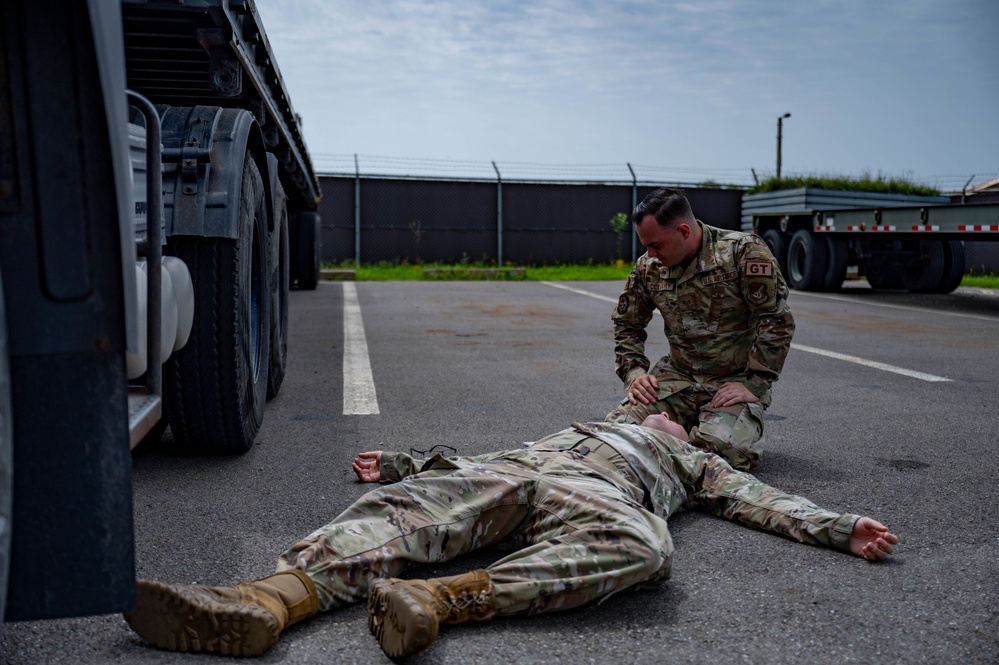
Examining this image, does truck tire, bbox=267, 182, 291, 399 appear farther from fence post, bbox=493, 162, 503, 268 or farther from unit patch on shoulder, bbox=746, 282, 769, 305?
fence post, bbox=493, 162, 503, 268

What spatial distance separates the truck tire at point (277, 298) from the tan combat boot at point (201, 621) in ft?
8.89

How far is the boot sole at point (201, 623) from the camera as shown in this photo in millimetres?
2098

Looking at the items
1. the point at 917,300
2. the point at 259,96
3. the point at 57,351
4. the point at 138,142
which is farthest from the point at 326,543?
the point at 917,300

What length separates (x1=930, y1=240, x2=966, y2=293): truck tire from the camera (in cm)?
1506

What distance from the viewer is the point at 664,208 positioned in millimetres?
4012

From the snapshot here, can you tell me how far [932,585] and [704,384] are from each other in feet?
5.48

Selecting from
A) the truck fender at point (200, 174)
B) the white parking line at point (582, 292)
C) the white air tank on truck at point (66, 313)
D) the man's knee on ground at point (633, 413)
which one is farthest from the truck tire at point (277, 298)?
the white parking line at point (582, 292)

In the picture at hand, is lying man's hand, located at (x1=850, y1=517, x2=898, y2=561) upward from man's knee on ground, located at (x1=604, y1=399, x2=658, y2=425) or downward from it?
downward

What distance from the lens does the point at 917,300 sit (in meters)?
13.8

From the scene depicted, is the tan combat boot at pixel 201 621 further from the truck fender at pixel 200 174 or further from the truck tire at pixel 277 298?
the truck tire at pixel 277 298

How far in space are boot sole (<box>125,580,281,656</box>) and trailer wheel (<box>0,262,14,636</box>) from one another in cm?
61

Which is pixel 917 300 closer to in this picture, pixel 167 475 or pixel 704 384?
pixel 704 384

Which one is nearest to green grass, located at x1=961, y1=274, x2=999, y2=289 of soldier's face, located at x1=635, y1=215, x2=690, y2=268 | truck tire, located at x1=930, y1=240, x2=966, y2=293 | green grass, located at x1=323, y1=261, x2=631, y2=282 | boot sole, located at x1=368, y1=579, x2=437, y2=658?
truck tire, located at x1=930, y1=240, x2=966, y2=293

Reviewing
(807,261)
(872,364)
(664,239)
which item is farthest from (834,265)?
(664,239)
